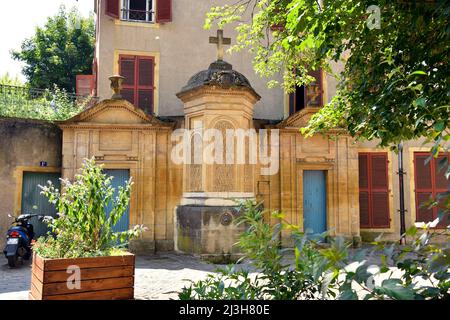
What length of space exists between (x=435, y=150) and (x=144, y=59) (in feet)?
35.1

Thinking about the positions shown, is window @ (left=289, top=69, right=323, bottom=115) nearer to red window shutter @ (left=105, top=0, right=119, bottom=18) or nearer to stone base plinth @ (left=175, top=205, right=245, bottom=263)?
stone base plinth @ (left=175, top=205, right=245, bottom=263)

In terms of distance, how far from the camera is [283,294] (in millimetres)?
2127

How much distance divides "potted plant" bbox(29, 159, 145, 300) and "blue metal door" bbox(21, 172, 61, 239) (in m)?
5.77

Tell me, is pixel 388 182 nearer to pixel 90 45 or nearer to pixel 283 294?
pixel 283 294

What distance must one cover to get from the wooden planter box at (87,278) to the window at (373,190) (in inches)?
341

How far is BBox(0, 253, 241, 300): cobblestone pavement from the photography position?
551 centimetres

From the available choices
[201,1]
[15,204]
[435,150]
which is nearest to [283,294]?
[435,150]

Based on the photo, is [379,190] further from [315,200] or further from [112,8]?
[112,8]

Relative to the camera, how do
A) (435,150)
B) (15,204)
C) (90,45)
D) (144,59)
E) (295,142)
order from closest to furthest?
(435,150)
(15,204)
(295,142)
(144,59)
(90,45)

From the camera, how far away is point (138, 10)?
11.8m

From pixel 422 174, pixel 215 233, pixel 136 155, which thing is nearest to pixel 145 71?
pixel 136 155

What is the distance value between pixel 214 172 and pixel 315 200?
3.47 m

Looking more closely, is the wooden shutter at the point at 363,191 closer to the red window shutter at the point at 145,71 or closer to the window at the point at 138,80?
the window at the point at 138,80

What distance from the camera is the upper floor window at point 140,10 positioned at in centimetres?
1138
